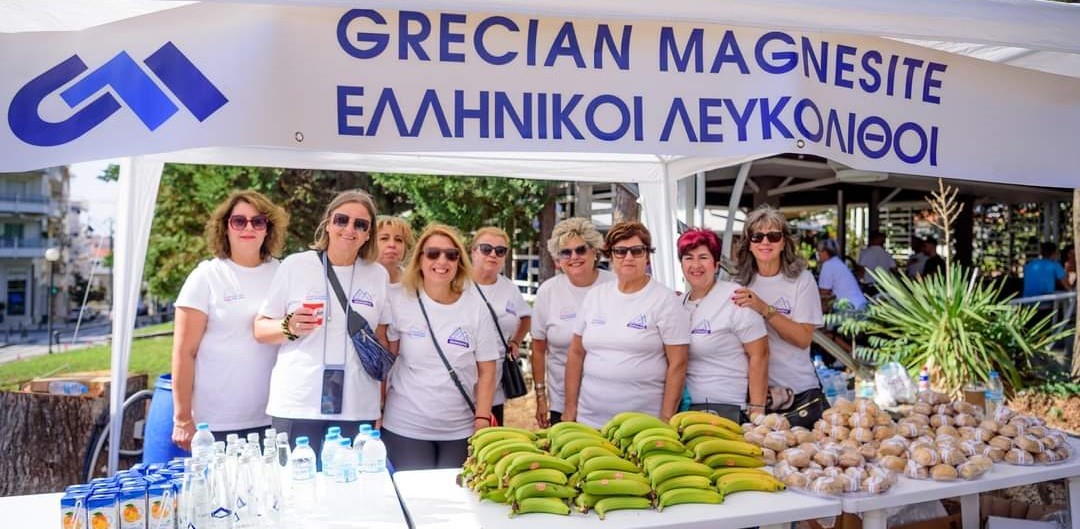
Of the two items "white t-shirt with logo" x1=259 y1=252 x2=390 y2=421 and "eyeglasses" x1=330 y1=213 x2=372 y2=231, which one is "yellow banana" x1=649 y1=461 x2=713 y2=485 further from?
"eyeglasses" x1=330 y1=213 x2=372 y2=231

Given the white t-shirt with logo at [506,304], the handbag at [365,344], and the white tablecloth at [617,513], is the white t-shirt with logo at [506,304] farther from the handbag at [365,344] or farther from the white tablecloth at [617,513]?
the white tablecloth at [617,513]

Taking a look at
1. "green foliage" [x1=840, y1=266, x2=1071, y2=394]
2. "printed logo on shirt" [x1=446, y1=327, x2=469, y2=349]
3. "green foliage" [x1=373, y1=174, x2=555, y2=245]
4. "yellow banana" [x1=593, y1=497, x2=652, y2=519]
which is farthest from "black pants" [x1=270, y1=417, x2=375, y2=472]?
"green foliage" [x1=373, y1=174, x2=555, y2=245]

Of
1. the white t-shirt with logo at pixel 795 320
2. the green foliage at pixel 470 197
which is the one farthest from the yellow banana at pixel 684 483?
the green foliage at pixel 470 197

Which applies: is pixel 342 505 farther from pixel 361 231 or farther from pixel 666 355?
pixel 666 355

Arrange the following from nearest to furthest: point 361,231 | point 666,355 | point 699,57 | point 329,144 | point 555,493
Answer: point 329,144
point 699,57
point 555,493
point 361,231
point 666,355

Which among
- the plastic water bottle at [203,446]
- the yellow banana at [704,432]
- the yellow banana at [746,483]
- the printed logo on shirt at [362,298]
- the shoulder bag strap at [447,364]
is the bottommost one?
the yellow banana at [746,483]

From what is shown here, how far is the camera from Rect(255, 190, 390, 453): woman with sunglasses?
10.0ft

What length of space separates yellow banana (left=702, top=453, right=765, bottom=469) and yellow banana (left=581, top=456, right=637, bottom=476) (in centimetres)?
33

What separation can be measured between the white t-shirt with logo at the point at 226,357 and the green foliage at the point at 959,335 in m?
5.46

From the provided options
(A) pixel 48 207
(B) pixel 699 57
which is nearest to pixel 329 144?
(B) pixel 699 57

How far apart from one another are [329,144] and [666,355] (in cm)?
199

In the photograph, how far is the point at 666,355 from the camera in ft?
11.2

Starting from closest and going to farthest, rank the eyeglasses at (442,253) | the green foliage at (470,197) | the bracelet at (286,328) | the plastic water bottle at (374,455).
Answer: the plastic water bottle at (374,455) → the bracelet at (286,328) → the eyeglasses at (442,253) → the green foliage at (470,197)

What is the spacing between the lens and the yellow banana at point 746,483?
8.18 feet
